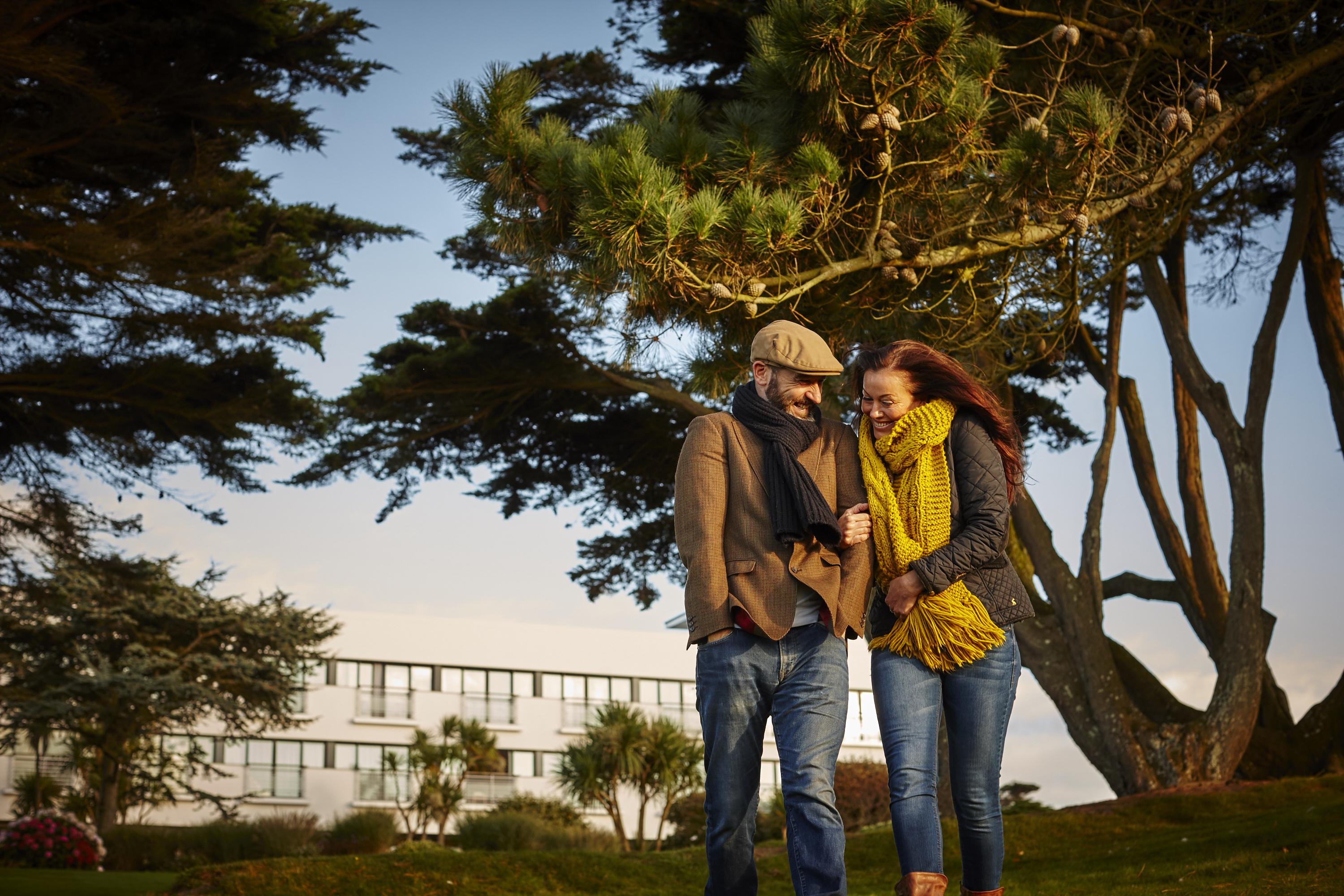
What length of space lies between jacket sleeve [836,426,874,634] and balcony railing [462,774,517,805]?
3423 centimetres

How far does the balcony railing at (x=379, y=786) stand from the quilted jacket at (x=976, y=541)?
33.5 metres

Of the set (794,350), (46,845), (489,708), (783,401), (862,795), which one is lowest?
(46,845)

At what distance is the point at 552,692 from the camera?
137 feet

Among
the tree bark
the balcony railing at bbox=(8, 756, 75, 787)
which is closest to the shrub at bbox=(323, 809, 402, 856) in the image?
the balcony railing at bbox=(8, 756, 75, 787)

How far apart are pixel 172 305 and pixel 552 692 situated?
30.6m

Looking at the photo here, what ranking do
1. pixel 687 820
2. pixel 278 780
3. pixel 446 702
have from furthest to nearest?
pixel 446 702 → pixel 278 780 → pixel 687 820

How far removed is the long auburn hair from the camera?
347cm

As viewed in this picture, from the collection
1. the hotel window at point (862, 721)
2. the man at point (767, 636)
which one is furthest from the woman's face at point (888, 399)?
the hotel window at point (862, 721)

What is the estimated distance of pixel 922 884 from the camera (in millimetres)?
3084

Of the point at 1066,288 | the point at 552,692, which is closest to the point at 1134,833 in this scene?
the point at 1066,288

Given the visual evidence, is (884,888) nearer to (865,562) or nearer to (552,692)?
(865,562)

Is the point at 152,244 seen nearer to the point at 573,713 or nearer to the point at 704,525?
the point at 704,525

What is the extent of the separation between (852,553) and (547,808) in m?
26.9

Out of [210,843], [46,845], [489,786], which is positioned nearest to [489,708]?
[489,786]
